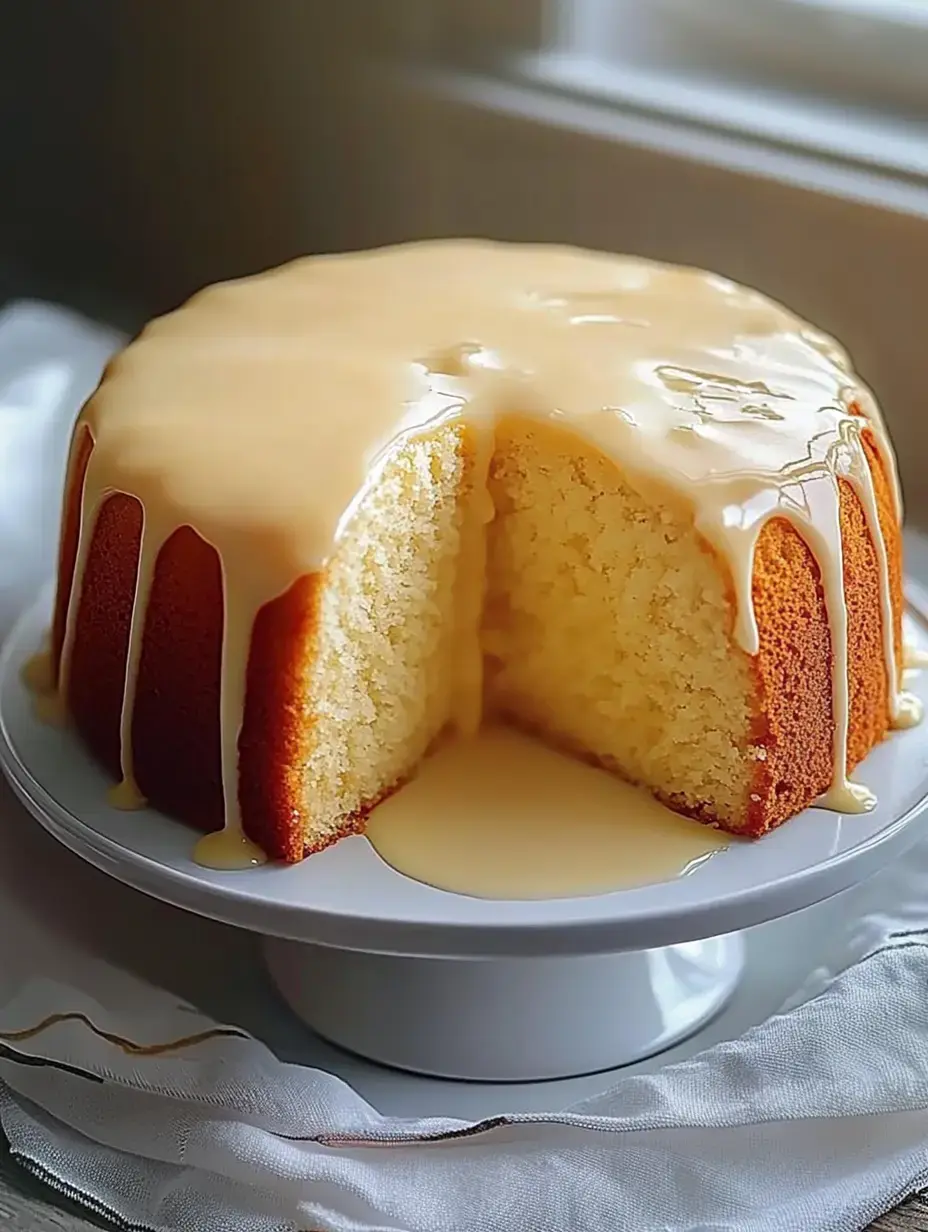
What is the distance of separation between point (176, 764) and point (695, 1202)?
383 mm

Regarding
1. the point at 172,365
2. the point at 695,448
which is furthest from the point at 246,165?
the point at 695,448

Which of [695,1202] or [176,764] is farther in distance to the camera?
[176,764]

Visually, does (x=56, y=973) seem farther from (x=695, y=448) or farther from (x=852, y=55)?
(x=852, y=55)

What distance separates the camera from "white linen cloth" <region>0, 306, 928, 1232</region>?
2.74ft

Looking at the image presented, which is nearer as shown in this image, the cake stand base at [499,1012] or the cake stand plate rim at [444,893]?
the cake stand plate rim at [444,893]

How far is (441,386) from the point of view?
3.27 feet

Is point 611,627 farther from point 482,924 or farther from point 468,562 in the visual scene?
point 482,924

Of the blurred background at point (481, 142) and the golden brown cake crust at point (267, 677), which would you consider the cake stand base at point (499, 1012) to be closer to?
the golden brown cake crust at point (267, 677)

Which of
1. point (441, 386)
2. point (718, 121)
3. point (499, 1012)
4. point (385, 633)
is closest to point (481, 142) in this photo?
point (718, 121)

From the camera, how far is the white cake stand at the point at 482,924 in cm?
86

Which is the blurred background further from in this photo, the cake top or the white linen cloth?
the white linen cloth

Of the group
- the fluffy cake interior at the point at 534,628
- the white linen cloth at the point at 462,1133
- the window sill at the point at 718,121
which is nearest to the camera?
the white linen cloth at the point at 462,1133

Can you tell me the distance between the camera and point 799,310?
147cm

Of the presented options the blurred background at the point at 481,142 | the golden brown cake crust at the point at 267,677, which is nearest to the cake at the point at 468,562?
the golden brown cake crust at the point at 267,677
